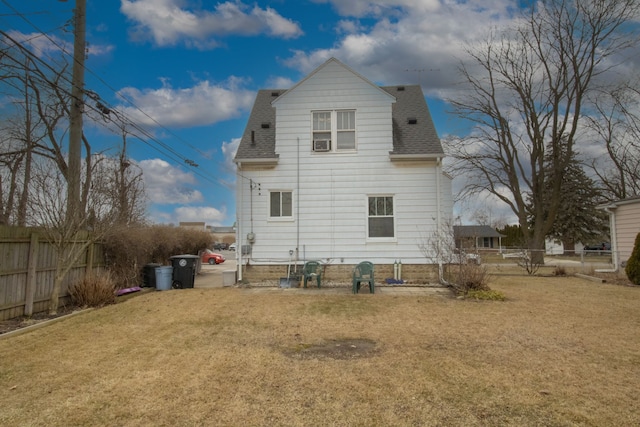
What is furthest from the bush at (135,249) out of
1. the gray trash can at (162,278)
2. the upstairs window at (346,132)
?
the upstairs window at (346,132)

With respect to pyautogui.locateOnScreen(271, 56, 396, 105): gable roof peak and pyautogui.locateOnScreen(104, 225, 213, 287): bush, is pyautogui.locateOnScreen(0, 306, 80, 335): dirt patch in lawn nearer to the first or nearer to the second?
pyautogui.locateOnScreen(104, 225, 213, 287): bush

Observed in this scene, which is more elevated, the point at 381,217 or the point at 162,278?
the point at 381,217

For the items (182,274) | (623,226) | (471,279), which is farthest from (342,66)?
(623,226)

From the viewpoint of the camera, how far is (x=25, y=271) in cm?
815

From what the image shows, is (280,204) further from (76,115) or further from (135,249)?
(76,115)

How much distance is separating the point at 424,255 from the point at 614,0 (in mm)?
19630

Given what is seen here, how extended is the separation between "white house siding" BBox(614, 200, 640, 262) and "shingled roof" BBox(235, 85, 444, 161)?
9.68 m

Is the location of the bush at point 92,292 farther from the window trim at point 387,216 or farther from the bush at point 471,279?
the bush at point 471,279

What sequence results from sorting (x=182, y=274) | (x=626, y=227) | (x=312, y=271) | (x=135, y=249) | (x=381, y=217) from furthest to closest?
(x=626, y=227) → (x=182, y=274) → (x=381, y=217) → (x=135, y=249) → (x=312, y=271)

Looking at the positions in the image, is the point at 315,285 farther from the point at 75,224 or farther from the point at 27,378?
the point at 27,378

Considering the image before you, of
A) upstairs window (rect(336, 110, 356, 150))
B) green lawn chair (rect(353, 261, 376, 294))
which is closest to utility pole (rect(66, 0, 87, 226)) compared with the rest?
green lawn chair (rect(353, 261, 376, 294))

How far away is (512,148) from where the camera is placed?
1049 inches

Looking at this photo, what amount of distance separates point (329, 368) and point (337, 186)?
8.93 meters

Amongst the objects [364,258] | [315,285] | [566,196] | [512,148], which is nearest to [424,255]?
[364,258]
